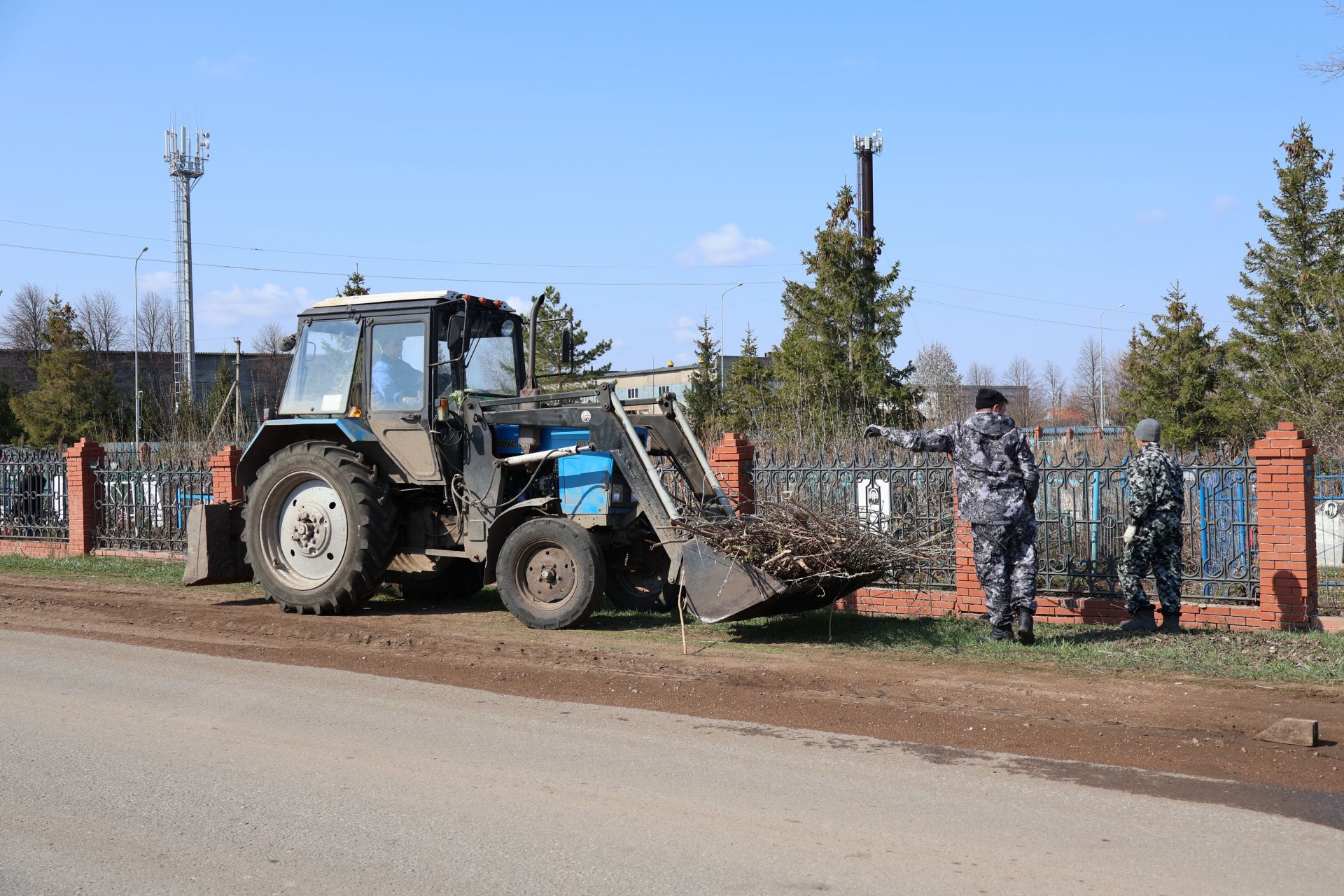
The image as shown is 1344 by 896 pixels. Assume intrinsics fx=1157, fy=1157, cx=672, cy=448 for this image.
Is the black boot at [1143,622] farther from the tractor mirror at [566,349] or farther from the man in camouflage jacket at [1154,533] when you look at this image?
the tractor mirror at [566,349]

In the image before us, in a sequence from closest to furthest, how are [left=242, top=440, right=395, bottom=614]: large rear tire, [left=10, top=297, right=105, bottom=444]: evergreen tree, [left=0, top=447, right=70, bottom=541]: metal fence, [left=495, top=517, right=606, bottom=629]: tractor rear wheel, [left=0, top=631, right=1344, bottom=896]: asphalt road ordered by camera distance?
[left=0, top=631, right=1344, bottom=896]: asphalt road < [left=495, top=517, right=606, bottom=629]: tractor rear wheel < [left=242, top=440, right=395, bottom=614]: large rear tire < [left=0, top=447, right=70, bottom=541]: metal fence < [left=10, top=297, right=105, bottom=444]: evergreen tree

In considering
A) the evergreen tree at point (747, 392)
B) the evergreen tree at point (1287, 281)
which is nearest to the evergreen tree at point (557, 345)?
the evergreen tree at point (747, 392)

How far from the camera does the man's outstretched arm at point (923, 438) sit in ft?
29.8

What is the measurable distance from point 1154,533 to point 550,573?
199 inches

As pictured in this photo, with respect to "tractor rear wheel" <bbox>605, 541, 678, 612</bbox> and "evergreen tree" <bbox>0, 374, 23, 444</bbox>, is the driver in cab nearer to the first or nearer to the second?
"tractor rear wheel" <bbox>605, 541, 678, 612</bbox>

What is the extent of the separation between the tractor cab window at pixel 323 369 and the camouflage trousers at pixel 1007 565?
5.96 m

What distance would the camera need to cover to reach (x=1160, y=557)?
380 inches

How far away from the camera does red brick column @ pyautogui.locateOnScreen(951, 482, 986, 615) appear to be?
35.9 feet

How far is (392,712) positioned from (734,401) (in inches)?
1047

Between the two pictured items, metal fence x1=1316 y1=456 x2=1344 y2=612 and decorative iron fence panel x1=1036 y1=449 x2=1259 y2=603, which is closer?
decorative iron fence panel x1=1036 y1=449 x2=1259 y2=603

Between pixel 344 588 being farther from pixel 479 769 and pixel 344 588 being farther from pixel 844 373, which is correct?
pixel 844 373

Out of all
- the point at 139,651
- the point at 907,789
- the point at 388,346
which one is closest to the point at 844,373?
the point at 388,346

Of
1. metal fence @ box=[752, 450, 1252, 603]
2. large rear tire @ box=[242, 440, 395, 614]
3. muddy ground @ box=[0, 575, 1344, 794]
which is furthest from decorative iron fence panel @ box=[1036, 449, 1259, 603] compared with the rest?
large rear tire @ box=[242, 440, 395, 614]

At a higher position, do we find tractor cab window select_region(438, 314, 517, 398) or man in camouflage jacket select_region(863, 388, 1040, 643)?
tractor cab window select_region(438, 314, 517, 398)
